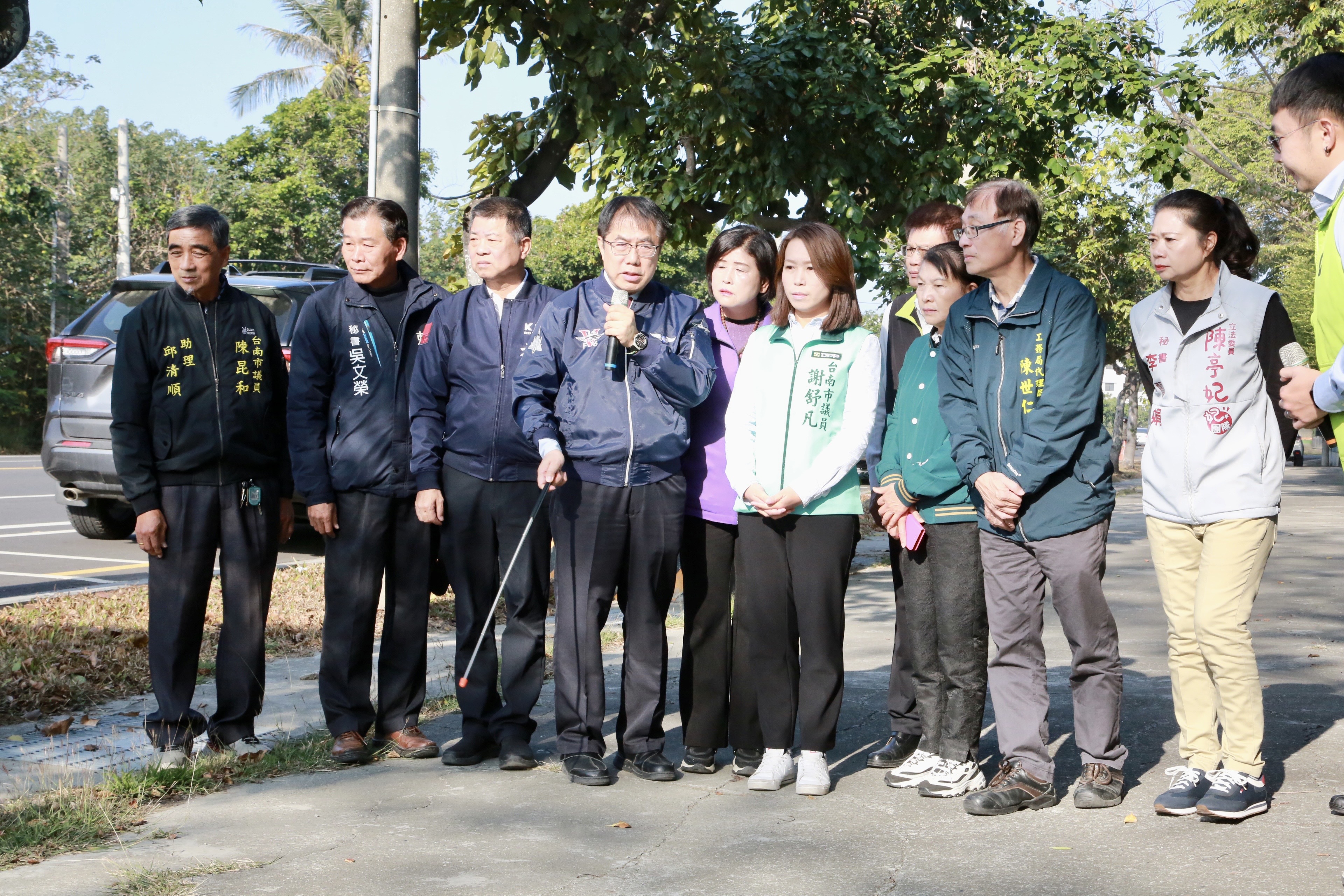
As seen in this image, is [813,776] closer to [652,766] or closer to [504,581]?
[652,766]

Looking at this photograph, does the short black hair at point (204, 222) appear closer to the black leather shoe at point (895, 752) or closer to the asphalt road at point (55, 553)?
the black leather shoe at point (895, 752)

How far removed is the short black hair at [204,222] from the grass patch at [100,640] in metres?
1.83

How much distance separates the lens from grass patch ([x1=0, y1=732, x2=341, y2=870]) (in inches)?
151

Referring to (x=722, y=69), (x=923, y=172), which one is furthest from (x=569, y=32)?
(x=923, y=172)

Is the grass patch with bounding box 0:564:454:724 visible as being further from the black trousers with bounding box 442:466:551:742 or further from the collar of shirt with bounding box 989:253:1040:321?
the collar of shirt with bounding box 989:253:1040:321

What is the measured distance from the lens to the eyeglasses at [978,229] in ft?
14.6

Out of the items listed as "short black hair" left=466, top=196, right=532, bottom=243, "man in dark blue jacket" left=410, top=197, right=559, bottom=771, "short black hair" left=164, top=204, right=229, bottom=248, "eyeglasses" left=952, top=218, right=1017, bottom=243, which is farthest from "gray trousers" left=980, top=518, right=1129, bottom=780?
"short black hair" left=164, top=204, right=229, bottom=248

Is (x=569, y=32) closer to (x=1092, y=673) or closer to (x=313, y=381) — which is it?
(x=313, y=381)

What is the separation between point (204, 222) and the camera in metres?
4.96

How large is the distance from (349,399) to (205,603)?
3.30 feet

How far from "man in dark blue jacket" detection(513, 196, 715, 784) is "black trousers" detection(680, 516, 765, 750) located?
12 centimetres

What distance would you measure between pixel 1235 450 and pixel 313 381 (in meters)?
3.43

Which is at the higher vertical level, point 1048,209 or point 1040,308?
point 1048,209

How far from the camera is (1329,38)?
16.8 metres
